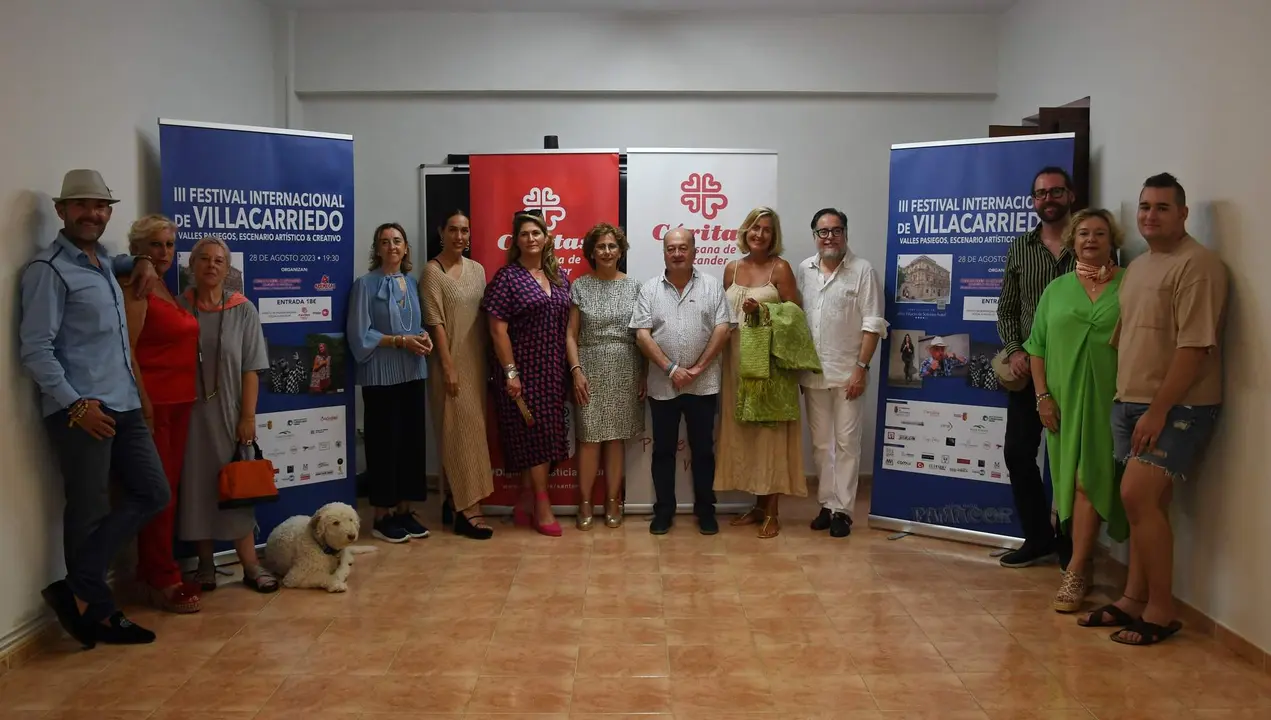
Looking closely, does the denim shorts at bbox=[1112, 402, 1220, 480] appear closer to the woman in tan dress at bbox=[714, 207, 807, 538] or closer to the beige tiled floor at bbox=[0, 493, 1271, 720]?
the beige tiled floor at bbox=[0, 493, 1271, 720]

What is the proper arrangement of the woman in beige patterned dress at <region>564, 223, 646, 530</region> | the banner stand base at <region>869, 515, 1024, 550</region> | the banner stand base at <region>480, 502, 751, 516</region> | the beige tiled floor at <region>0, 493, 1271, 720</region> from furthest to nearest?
1. the banner stand base at <region>480, 502, 751, 516</region>
2. the woman in beige patterned dress at <region>564, 223, 646, 530</region>
3. the banner stand base at <region>869, 515, 1024, 550</region>
4. the beige tiled floor at <region>0, 493, 1271, 720</region>

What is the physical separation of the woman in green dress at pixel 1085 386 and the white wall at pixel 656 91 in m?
2.43

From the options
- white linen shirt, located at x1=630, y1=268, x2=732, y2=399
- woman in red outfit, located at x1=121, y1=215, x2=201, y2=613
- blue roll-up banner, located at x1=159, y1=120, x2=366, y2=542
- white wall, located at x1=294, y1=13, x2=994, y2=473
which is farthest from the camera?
white wall, located at x1=294, y1=13, x2=994, y2=473

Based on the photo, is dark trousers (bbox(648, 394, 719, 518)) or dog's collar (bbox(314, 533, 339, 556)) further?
dark trousers (bbox(648, 394, 719, 518))

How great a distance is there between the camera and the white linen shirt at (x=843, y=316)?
17.4 ft

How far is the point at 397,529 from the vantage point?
5270 mm

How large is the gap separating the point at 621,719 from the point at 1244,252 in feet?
9.37

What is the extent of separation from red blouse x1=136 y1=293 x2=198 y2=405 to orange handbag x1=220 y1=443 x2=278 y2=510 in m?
0.37

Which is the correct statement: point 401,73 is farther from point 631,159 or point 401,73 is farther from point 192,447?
point 192,447

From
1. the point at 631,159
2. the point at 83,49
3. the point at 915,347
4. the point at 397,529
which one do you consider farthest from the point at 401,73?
the point at 915,347

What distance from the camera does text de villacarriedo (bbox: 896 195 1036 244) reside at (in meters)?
4.95

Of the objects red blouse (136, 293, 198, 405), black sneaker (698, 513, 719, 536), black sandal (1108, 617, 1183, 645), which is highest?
red blouse (136, 293, 198, 405)

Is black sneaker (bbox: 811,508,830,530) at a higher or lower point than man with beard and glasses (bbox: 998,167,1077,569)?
lower

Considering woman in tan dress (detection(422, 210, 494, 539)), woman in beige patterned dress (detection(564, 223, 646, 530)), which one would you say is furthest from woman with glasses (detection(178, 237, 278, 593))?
woman in beige patterned dress (detection(564, 223, 646, 530))
